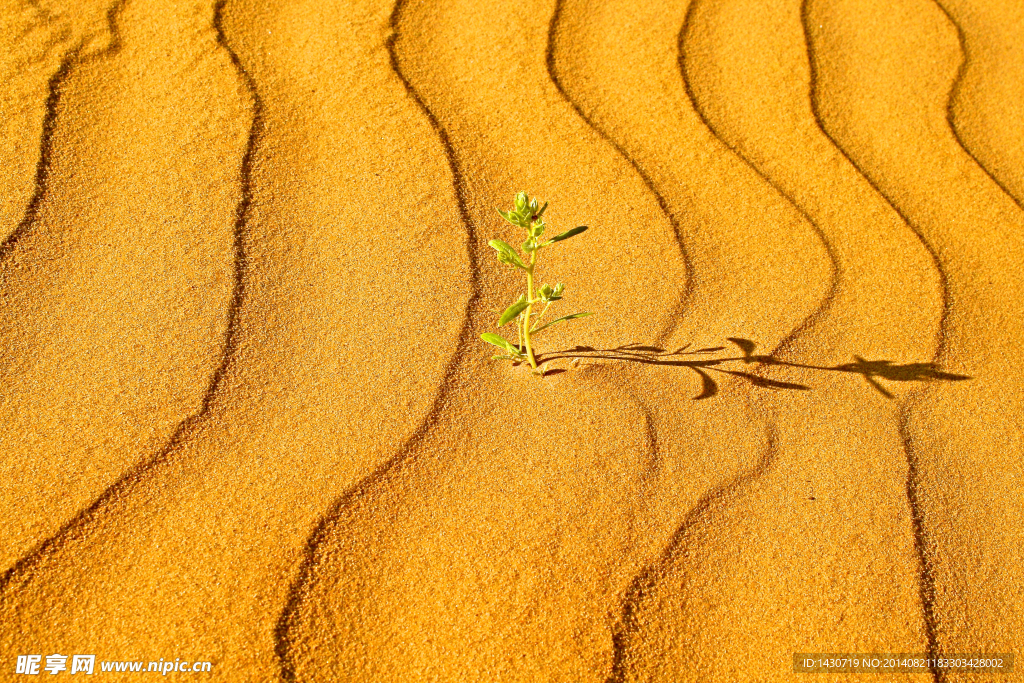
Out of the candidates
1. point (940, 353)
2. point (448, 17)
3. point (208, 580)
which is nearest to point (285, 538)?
point (208, 580)

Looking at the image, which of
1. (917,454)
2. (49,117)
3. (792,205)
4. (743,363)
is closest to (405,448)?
(743,363)

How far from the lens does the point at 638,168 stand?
5.02 ft

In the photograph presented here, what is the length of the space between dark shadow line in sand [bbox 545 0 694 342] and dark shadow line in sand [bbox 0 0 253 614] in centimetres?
59

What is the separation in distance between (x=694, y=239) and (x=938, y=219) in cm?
47

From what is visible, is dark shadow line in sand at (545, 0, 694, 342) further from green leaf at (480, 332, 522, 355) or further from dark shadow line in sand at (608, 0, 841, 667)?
green leaf at (480, 332, 522, 355)

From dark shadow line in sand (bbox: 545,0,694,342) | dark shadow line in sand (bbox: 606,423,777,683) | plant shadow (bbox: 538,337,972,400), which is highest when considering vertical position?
dark shadow line in sand (bbox: 545,0,694,342)

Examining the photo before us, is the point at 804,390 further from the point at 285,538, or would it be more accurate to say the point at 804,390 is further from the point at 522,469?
the point at 285,538

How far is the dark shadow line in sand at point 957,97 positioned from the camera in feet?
5.17

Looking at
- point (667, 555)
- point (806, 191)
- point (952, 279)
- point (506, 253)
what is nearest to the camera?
point (667, 555)

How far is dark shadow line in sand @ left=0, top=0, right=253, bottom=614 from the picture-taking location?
94cm

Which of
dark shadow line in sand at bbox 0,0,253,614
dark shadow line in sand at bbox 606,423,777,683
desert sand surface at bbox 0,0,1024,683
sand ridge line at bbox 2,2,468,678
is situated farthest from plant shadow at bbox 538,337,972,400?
dark shadow line in sand at bbox 0,0,253,614

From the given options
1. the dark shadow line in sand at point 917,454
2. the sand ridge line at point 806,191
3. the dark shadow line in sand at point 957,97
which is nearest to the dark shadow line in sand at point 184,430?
the sand ridge line at point 806,191

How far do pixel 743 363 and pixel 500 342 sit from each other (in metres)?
0.37

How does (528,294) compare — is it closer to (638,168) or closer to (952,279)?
(638,168)
